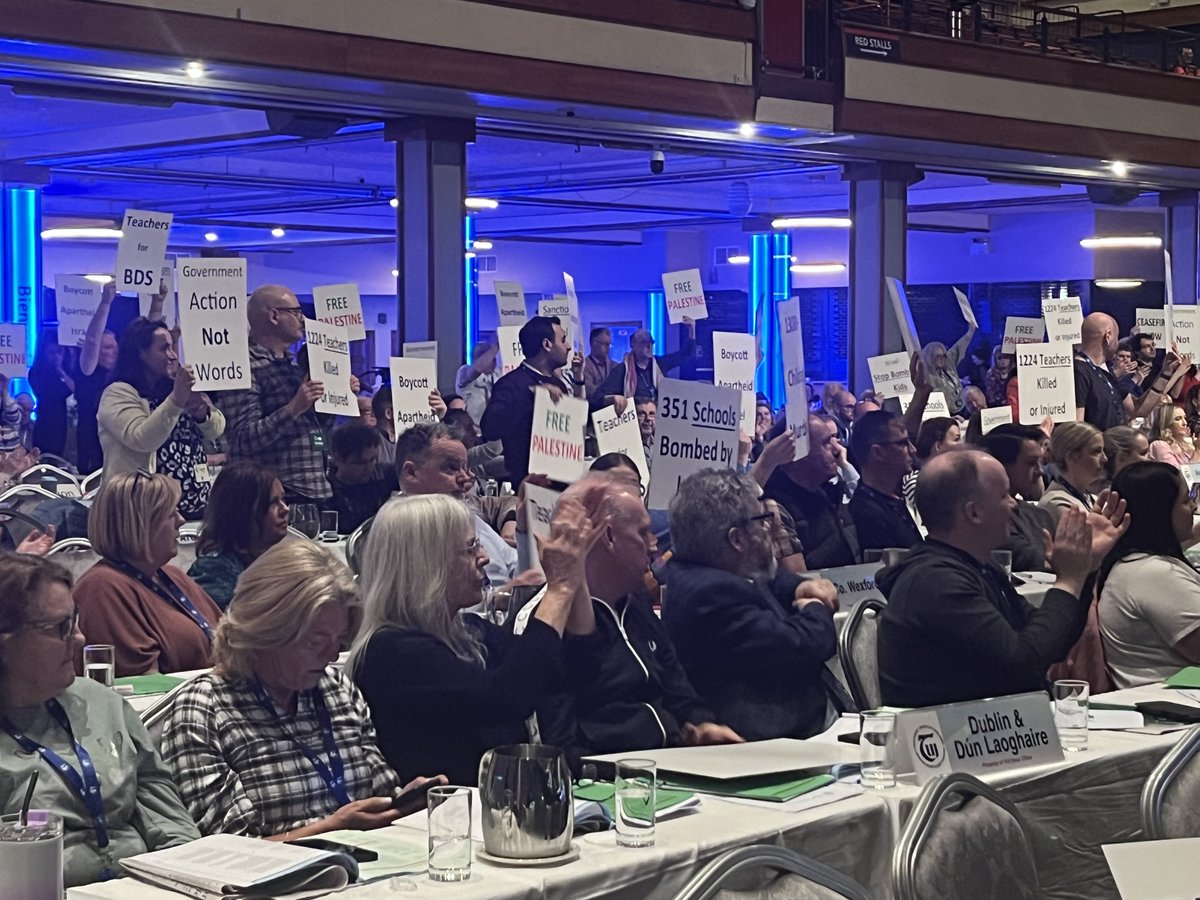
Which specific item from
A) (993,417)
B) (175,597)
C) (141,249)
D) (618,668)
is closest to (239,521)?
(175,597)

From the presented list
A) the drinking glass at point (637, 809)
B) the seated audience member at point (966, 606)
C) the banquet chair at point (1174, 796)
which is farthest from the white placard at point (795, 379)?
the drinking glass at point (637, 809)

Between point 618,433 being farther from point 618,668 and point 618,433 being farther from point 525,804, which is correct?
point 525,804

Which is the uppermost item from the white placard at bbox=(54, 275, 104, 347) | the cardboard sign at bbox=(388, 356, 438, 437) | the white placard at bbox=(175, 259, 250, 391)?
the white placard at bbox=(54, 275, 104, 347)

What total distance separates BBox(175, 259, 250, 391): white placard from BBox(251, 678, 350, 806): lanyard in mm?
3577

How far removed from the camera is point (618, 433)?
6594mm

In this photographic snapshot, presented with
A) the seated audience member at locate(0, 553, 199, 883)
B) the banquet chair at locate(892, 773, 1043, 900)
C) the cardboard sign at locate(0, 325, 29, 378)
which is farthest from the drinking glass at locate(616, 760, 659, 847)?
the cardboard sign at locate(0, 325, 29, 378)

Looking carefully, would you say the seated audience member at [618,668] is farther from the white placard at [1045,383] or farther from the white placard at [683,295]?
the white placard at [683,295]

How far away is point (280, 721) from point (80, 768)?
463 mm

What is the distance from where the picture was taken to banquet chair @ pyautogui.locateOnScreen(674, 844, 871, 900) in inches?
84.5

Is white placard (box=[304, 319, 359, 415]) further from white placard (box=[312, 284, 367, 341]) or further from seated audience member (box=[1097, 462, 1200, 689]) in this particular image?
seated audience member (box=[1097, 462, 1200, 689])

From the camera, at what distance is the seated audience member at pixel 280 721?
121 inches

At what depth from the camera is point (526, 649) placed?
11.5 ft

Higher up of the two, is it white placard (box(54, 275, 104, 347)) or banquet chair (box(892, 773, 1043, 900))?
white placard (box(54, 275, 104, 347))

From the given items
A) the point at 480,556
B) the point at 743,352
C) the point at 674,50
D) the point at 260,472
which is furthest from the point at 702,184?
the point at 480,556
